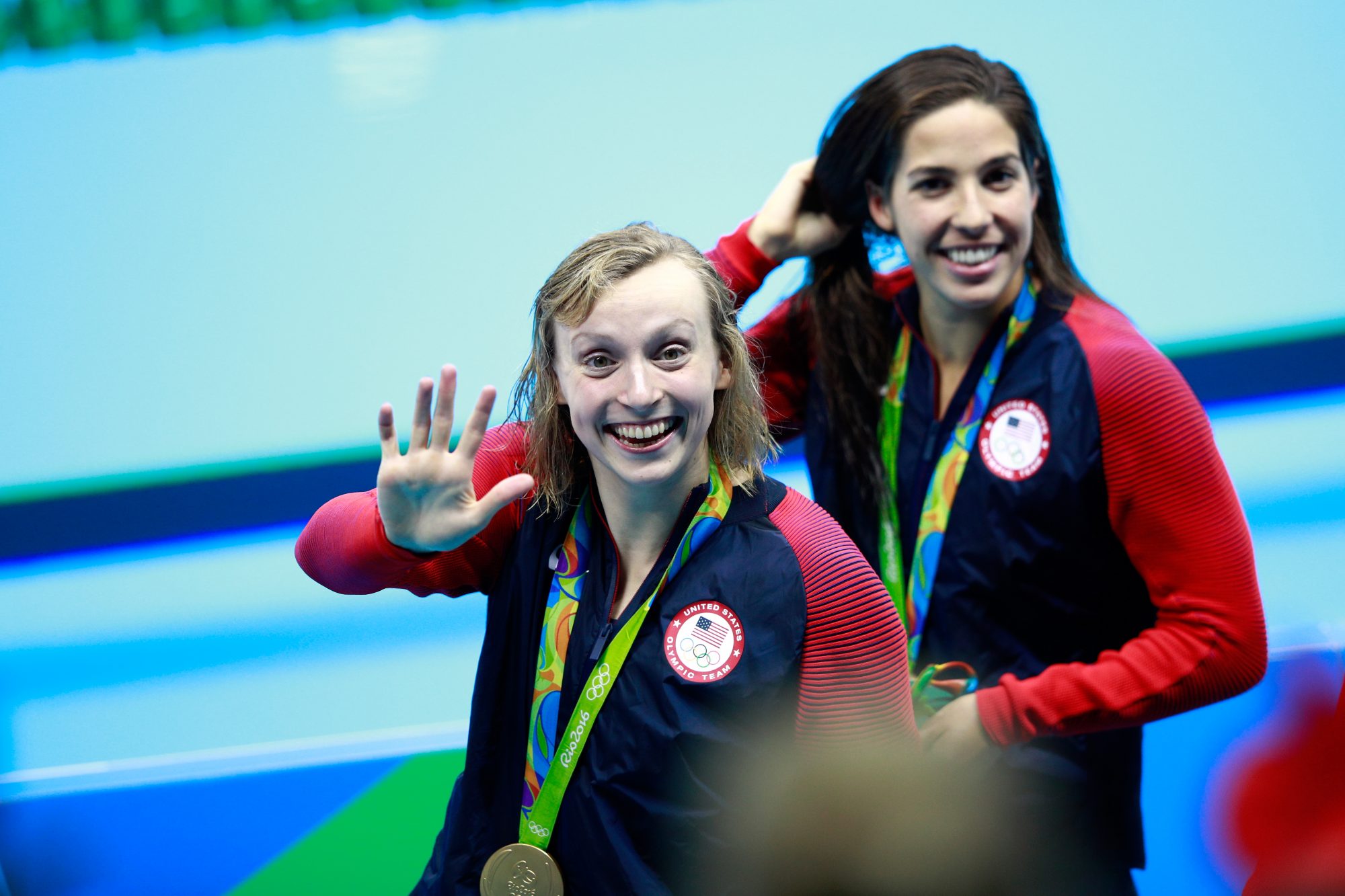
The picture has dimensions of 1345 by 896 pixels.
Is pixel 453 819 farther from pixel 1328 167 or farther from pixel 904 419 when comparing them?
pixel 1328 167

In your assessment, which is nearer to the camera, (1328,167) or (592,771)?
(592,771)

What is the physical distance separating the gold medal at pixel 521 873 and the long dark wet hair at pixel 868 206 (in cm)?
81

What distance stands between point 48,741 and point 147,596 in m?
0.81

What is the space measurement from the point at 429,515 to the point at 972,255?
3.07ft

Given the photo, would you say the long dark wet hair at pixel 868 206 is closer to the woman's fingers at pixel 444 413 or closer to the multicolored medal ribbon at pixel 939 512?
the multicolored medal ribbon at pixel 939 512

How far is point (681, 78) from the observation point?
5852 millimetres

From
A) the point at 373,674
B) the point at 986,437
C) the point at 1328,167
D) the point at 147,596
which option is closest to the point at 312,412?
the point at 147,596

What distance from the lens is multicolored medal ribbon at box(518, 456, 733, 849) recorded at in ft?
4.76

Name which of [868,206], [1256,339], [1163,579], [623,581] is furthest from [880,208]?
[1256,339]

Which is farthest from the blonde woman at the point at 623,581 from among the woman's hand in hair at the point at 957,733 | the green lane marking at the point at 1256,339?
the green lane marking at the point at 1256,339

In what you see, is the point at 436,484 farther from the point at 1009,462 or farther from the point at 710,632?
the point at 1009,462

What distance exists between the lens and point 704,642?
4.69 ft

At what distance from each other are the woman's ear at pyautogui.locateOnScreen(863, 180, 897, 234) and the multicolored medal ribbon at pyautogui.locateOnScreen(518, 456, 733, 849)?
26.5 inches

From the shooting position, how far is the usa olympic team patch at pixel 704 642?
4.64ft
